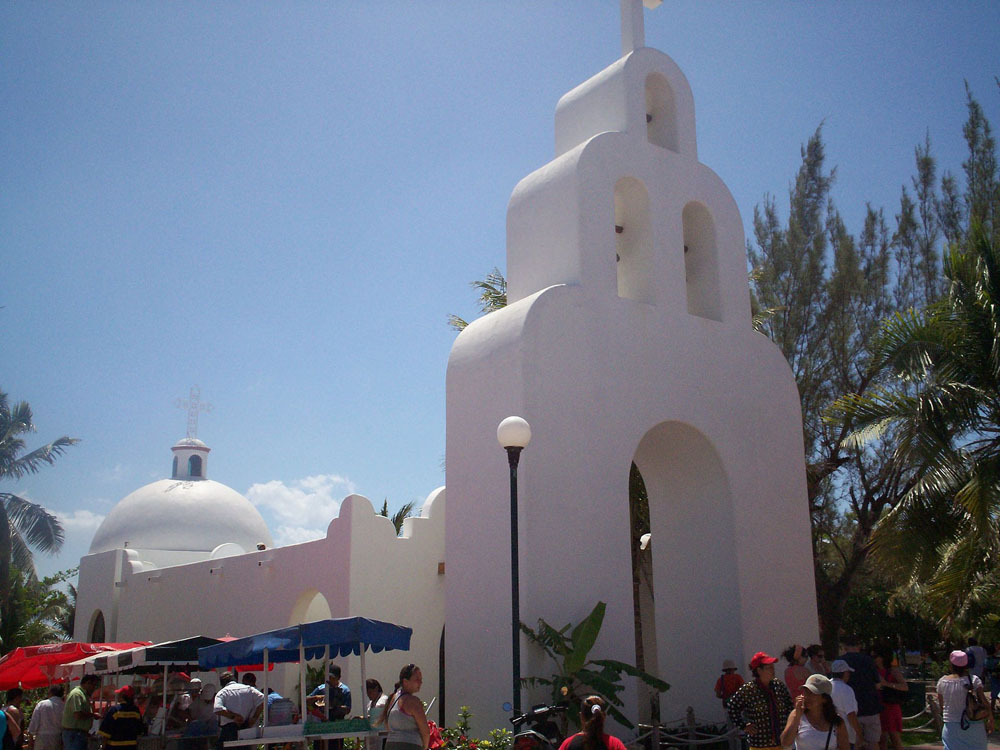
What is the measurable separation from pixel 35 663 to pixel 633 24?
43.4 feet

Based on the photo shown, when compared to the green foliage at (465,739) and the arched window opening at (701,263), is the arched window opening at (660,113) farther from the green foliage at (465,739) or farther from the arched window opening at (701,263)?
the green foliage at (465,739)

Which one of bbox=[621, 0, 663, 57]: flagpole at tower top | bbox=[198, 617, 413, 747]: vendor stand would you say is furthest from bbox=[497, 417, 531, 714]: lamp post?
bbox=[621, 0, 663, 57]: flagpole at tower top

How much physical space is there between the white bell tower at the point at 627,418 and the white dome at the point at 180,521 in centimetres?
1739

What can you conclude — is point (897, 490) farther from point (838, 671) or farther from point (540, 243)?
point (838, 671)

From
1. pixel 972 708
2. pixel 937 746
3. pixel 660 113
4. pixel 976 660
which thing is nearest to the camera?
pixel 972 708

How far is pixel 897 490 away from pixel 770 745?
12370 millimetres

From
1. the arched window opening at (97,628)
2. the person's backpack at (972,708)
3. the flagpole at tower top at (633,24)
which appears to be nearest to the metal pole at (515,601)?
the person's backpack at (972,708)

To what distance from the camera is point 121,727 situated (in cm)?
1012

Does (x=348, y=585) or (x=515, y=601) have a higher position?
(x=348, y=585)

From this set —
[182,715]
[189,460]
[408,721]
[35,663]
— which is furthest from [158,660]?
[189,460]

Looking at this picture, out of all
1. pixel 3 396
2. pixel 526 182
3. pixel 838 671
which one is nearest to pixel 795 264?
pixel 526 182

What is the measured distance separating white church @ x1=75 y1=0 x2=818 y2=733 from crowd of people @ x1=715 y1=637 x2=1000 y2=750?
1686 mm

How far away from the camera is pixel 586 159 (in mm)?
12352

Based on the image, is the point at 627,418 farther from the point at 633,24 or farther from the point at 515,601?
the point at 633,24
